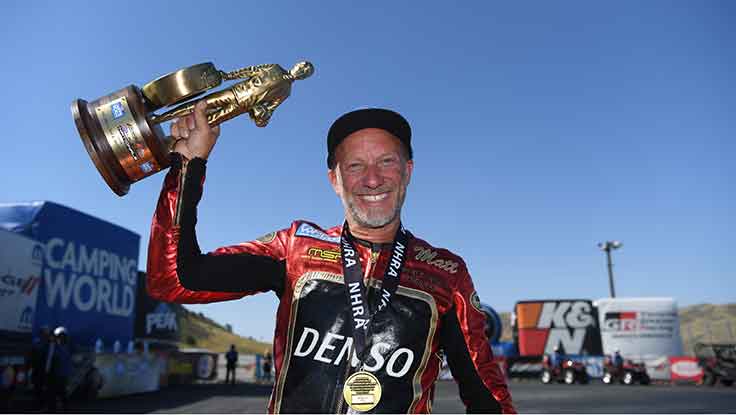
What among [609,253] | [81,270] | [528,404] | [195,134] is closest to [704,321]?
[609,253]

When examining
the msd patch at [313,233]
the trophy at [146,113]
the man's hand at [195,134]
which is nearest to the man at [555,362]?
the msd patch at [313,233]

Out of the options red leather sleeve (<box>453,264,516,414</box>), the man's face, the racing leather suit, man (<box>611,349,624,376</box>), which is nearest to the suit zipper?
the racing leather suit

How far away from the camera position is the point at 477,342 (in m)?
2.09

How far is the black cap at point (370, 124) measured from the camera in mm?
2328

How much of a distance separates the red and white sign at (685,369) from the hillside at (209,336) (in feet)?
152

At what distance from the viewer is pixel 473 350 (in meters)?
2.08

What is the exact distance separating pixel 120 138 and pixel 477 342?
1578 mm

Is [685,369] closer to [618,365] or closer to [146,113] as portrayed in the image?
[618,365]

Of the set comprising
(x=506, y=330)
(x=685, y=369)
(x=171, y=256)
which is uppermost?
(x=171, y=256)

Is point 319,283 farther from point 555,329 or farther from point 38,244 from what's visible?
point 555,329

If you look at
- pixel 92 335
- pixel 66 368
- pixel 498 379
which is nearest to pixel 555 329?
pixel 92 335

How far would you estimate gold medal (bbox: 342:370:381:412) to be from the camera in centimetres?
189

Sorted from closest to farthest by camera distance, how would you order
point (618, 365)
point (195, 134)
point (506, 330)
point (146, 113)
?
point (195, 134), point (146, 113), point (618, 365), point (506, 330)

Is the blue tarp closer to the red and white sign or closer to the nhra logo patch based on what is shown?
the nhra logo patch
